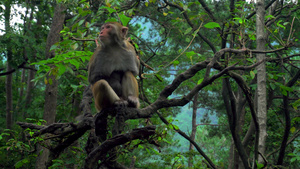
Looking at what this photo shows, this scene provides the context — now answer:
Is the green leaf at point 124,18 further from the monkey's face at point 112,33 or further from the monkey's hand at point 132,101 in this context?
the monkey's hand at point 132,101

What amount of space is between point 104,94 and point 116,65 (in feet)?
1.95

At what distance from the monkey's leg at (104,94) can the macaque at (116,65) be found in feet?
0.15

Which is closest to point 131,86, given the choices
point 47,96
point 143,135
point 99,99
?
point 99,99

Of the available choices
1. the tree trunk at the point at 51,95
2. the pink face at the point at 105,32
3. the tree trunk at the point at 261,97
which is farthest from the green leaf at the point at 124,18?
the tree trunk at the point at 51,95

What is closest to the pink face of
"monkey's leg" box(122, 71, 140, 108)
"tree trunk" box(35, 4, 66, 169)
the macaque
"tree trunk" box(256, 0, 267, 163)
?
the macaque

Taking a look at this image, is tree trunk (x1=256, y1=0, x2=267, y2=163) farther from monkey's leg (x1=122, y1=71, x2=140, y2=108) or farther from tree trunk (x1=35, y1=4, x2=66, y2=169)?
tree trunk (x1=35, y1=4, x2=66, y2=169)

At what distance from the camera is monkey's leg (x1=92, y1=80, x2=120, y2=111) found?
3.88 meters

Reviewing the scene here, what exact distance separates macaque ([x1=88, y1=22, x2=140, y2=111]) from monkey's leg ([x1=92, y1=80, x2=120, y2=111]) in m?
0.05

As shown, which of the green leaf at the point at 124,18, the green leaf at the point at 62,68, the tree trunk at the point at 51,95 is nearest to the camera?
the green leaf at the point at 62,68

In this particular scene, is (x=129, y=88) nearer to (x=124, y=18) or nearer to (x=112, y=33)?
(x=112, y=33)

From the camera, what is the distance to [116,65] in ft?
14.0

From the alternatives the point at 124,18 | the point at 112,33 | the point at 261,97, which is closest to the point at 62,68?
the point at 124,18

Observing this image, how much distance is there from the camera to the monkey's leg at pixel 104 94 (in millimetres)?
3875

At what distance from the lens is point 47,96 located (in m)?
8.09
